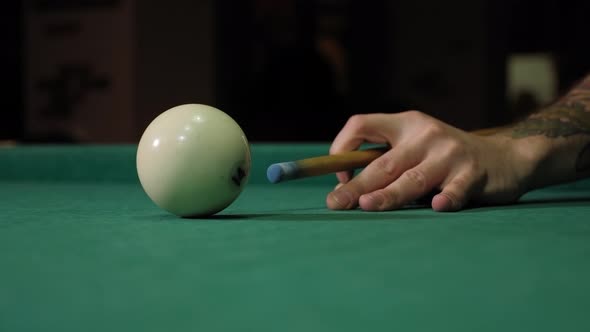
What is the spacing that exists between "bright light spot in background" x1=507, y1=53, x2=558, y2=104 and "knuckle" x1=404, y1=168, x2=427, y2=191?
28.9ft

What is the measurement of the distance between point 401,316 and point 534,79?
10164 millimetres

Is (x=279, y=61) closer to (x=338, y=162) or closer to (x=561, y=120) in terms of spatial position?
(x=561, y=120)

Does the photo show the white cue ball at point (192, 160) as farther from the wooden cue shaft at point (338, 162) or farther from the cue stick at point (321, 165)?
the wooden cue shaft at point (338, 162)

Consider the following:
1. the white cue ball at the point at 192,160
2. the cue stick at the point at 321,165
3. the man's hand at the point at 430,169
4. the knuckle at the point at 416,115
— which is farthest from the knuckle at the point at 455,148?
the white cue ball at the point at 192,160

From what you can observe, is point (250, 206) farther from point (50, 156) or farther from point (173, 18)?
point (173, 18)

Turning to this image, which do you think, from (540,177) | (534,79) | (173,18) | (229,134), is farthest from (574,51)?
(229,134)

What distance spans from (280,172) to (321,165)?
18 centimetres

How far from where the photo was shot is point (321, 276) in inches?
30.2

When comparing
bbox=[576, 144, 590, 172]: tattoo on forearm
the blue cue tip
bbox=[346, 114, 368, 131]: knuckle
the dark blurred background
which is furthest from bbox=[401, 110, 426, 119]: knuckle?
the dark blurred background

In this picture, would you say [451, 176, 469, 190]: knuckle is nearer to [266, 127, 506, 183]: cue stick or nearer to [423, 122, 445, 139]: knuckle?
[423, 122, 445, 139]: knuckle

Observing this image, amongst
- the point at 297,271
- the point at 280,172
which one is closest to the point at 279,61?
the point at 280,172

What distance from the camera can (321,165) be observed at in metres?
1.65

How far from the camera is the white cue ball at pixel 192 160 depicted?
4.62 feet

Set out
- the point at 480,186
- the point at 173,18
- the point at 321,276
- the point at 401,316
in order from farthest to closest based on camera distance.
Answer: the point at 173,18 → the point at 480,186 → the point at 321,276 → the point at 401,316
